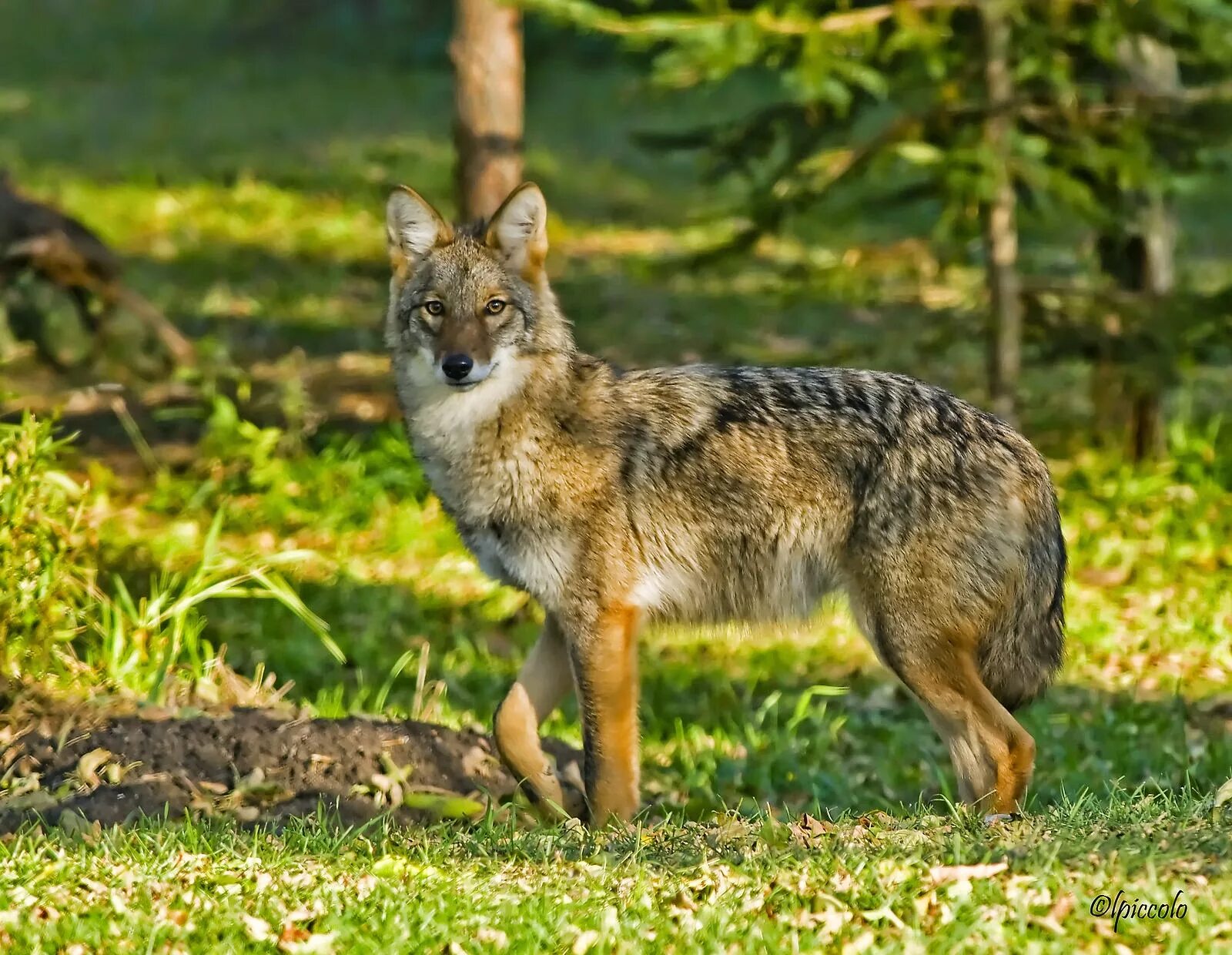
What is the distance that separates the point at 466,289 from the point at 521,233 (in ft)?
1.15

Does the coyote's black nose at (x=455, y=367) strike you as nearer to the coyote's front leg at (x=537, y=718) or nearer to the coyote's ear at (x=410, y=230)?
the coyote's ear at (x=410, y=230)

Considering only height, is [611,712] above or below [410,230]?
below

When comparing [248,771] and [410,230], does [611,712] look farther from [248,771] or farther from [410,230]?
[410,230]

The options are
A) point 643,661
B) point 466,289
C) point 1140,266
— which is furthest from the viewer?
point 1140,266

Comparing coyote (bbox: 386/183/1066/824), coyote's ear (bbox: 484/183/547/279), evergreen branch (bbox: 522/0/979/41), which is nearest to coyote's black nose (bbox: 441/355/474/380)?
coyote (bbox: 386/183/1066/824)

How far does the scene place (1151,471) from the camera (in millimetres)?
9930

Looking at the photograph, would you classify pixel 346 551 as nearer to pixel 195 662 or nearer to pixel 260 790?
pixel 195 662

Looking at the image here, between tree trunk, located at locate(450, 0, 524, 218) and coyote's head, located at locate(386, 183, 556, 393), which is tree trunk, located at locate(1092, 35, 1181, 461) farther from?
coyote's head, located at locate(386, 183, 556, 393)

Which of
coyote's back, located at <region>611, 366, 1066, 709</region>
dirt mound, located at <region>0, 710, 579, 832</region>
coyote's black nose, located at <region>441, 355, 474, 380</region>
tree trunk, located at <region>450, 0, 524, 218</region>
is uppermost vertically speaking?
tree trunk, located at <region>450, 0, 524, 218</region>

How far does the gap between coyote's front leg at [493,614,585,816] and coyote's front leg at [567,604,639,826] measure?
→ 220 millimetres

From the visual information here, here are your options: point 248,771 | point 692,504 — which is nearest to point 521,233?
point 692,504

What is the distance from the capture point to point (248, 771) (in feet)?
19.4

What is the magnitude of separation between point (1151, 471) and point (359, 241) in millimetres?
9208

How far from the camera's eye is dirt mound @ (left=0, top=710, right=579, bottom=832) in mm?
5609
